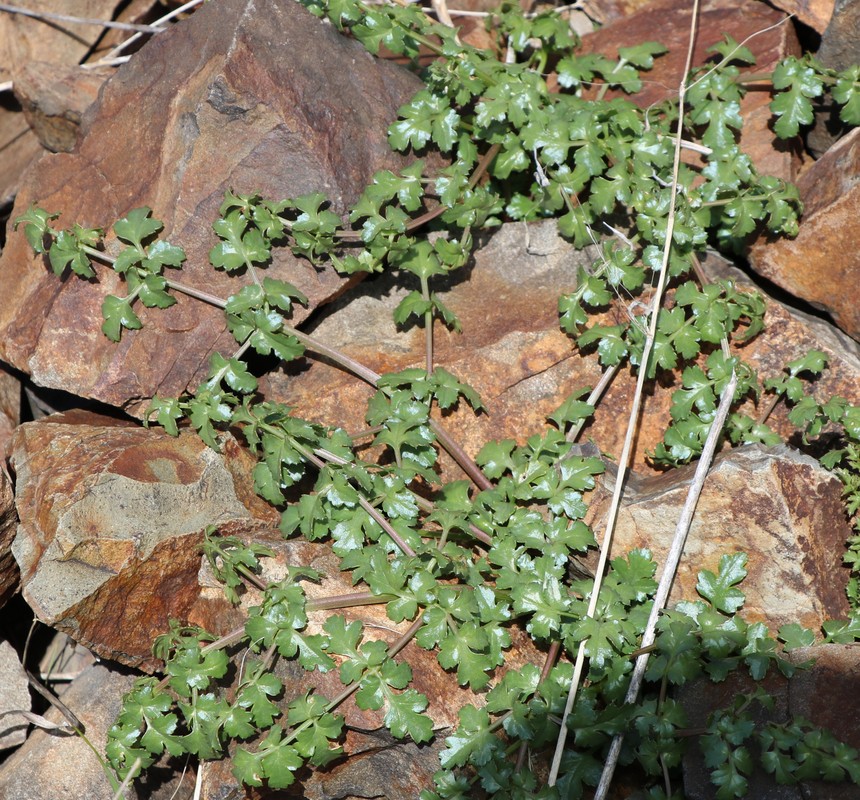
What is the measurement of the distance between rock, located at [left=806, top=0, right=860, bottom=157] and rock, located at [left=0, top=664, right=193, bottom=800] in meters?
3.87

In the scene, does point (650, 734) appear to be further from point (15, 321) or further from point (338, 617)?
point (15, 321)

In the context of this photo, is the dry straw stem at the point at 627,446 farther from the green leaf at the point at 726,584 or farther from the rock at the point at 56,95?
the rock at the point at 56,95

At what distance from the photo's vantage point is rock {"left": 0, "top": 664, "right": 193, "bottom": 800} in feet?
12.2

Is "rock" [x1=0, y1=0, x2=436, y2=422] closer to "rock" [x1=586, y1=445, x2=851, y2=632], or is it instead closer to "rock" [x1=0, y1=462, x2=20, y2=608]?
"rock" [x1=0, y1=462, x2=20, y2=608]

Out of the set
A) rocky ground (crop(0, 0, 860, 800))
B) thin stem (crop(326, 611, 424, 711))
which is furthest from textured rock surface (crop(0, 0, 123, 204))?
thin stem (crop(326, 611, 424, 711))

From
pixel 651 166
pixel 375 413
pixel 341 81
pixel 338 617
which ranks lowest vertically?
pixel 338 617

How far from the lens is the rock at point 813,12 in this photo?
4.30 metres

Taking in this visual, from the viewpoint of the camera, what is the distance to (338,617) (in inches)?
130

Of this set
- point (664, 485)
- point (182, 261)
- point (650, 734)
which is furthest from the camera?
point (182, 261)

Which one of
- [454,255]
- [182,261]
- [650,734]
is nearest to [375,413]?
[454,255]

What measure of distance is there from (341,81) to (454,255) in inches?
36.4

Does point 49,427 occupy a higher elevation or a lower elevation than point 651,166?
lower

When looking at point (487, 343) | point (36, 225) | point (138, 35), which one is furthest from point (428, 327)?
point (138, 35)

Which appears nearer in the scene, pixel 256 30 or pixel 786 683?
pixel 786 683
